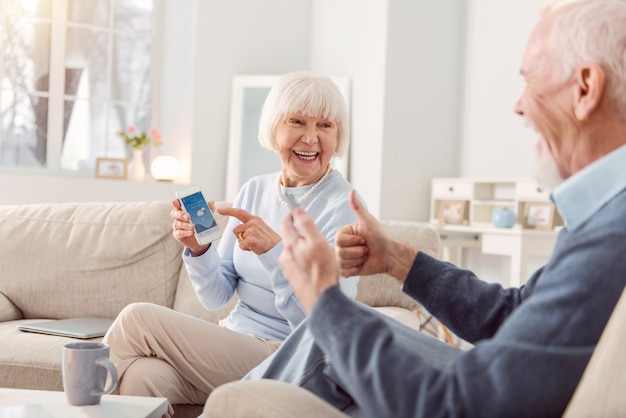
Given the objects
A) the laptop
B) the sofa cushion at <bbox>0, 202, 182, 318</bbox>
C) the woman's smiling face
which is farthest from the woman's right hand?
the sofa cushion at <bbox>0, 202, 182, 318</bbox>

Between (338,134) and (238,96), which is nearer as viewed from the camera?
(338,134)

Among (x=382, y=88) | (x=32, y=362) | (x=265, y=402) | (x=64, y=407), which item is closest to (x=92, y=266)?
(x=32, y=362)

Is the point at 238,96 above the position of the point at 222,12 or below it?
below

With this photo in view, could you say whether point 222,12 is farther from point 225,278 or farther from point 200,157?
point 225,278

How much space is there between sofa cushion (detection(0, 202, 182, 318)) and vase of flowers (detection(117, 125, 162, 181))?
3.02 m

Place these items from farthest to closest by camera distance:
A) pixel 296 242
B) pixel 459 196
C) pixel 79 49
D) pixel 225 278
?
pixel 79 49
pixel 459 196
pixel 225 278
pixel 296 242

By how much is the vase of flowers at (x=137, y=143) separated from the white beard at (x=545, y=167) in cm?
480

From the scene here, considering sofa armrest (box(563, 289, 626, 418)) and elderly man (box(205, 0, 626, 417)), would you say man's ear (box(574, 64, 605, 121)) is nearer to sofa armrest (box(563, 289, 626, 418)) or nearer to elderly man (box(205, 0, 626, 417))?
elderly man (box(205, 0, 626, 417))

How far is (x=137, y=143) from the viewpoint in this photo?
18.6 feet

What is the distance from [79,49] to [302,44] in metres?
1.74

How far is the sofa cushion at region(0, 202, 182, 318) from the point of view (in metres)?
2.58

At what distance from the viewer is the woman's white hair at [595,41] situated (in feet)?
3.23

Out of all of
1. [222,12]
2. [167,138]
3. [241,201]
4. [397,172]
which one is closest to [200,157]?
[167,138]

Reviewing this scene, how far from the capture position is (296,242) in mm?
1043
